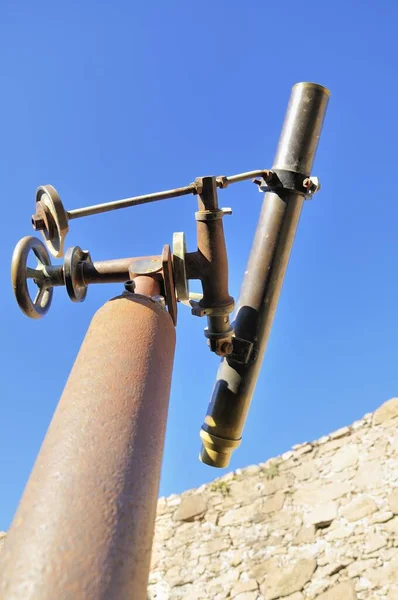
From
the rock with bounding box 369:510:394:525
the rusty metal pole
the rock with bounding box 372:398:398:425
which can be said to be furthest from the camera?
the rock with bounding box 372:398:398:425

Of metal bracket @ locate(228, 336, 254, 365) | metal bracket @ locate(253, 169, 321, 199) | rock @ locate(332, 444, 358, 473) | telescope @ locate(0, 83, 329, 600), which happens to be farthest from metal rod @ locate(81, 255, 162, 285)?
rock @ locate(332, 444, 358, 473)

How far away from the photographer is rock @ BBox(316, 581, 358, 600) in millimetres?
5438

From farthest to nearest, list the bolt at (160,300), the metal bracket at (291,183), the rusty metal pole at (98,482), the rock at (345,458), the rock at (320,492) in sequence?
1. the rock at (345,458)
2. the rock at (320,492)
3. the metal bracket at (291,183)
4. the bolt at (160,300)
5. the rusty metal pole at (98,482)

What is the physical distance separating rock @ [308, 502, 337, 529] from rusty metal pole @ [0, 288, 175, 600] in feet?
15.2

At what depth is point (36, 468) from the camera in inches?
64.2

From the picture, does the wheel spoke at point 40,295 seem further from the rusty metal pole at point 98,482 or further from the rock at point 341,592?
the rock at point 341,592

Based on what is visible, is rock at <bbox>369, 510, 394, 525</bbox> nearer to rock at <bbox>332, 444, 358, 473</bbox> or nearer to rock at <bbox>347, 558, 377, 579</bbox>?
rock at <bbox>347, 558, 377, 579</bbox>

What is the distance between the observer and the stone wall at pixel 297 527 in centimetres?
569

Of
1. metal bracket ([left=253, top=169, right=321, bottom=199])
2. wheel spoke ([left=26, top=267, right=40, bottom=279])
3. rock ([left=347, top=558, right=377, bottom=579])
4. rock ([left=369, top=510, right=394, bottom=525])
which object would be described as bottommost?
rock ([left=347, top=558, right=377, bottom=579])

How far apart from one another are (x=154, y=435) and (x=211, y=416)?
167cm

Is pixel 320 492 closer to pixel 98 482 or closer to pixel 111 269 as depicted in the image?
pixel 111 269

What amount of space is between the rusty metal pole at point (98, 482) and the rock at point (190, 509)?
5.12 metres

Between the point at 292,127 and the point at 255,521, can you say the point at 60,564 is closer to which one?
the point at 292,127

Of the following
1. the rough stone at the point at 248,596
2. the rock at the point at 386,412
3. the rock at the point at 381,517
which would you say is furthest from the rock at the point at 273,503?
the rock at the point at 386,412
